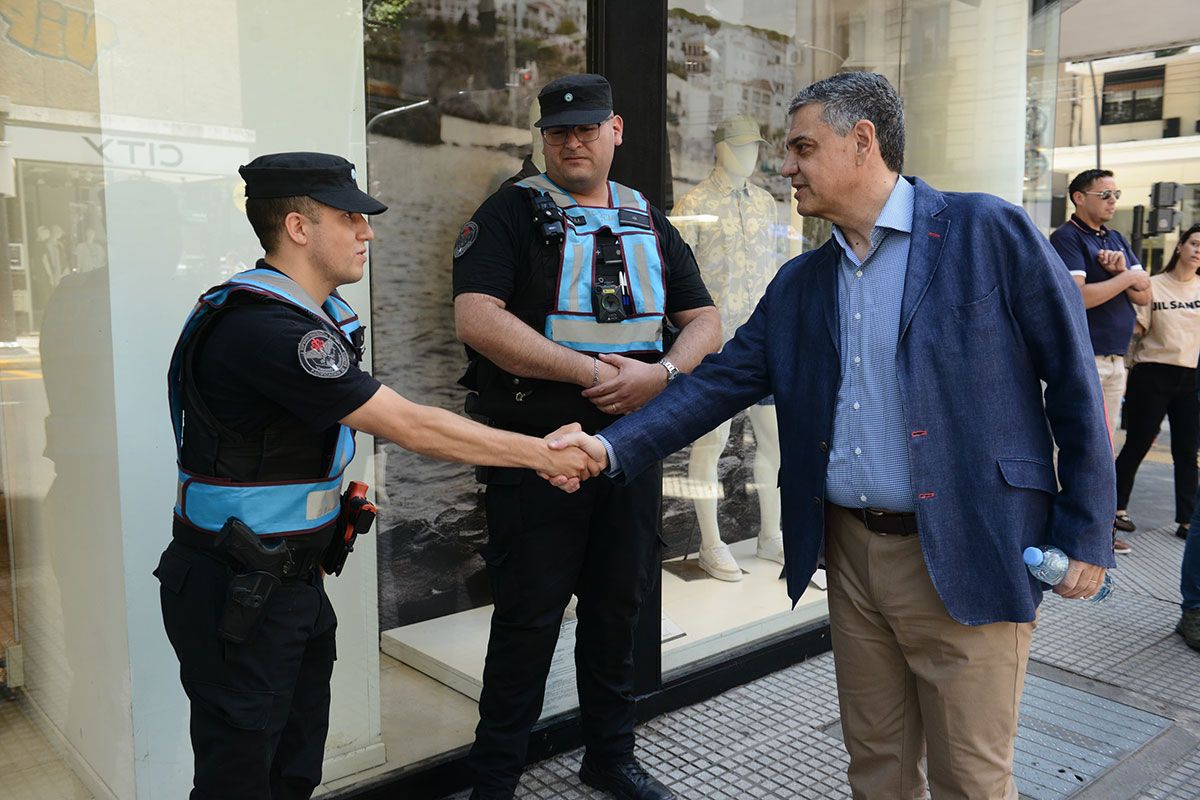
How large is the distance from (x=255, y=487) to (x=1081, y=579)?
178 cm

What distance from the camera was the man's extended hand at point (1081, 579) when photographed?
2127 millimetres

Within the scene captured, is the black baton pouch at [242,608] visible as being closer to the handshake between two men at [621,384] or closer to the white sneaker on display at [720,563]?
the handshake between two men at [621,384]

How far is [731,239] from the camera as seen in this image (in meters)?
4.59

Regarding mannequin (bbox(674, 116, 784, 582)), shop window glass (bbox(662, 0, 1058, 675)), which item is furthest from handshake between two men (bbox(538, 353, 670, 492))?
mannequin (bbox(674, 116, 784, 582))

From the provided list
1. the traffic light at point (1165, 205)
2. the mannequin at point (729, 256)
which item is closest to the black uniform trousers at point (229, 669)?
the mannequin at point (729, 256)

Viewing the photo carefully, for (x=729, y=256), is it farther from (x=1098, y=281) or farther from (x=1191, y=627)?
(x=1098, y=281)

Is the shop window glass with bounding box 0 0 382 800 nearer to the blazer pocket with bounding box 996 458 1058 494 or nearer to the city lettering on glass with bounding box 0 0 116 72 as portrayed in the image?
the city lettering on glass with bounding box 0 0 116 72

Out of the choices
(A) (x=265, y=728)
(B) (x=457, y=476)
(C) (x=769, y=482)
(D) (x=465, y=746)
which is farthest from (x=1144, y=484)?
(A) (x=265, y=728)

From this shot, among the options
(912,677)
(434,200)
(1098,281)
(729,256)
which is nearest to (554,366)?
(912,677)

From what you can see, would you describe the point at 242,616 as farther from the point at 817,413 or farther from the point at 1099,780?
the point at 1099,780

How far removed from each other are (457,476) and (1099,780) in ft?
9.43

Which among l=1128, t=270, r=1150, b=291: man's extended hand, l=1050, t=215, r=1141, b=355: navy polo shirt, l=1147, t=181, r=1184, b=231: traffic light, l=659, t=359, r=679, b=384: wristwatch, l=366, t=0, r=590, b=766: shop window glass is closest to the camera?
l=659, t=359, r=679, b=384: wristwatch

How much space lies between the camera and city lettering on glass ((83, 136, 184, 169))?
2.42m

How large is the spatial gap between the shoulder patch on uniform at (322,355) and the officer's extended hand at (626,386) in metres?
1.00
